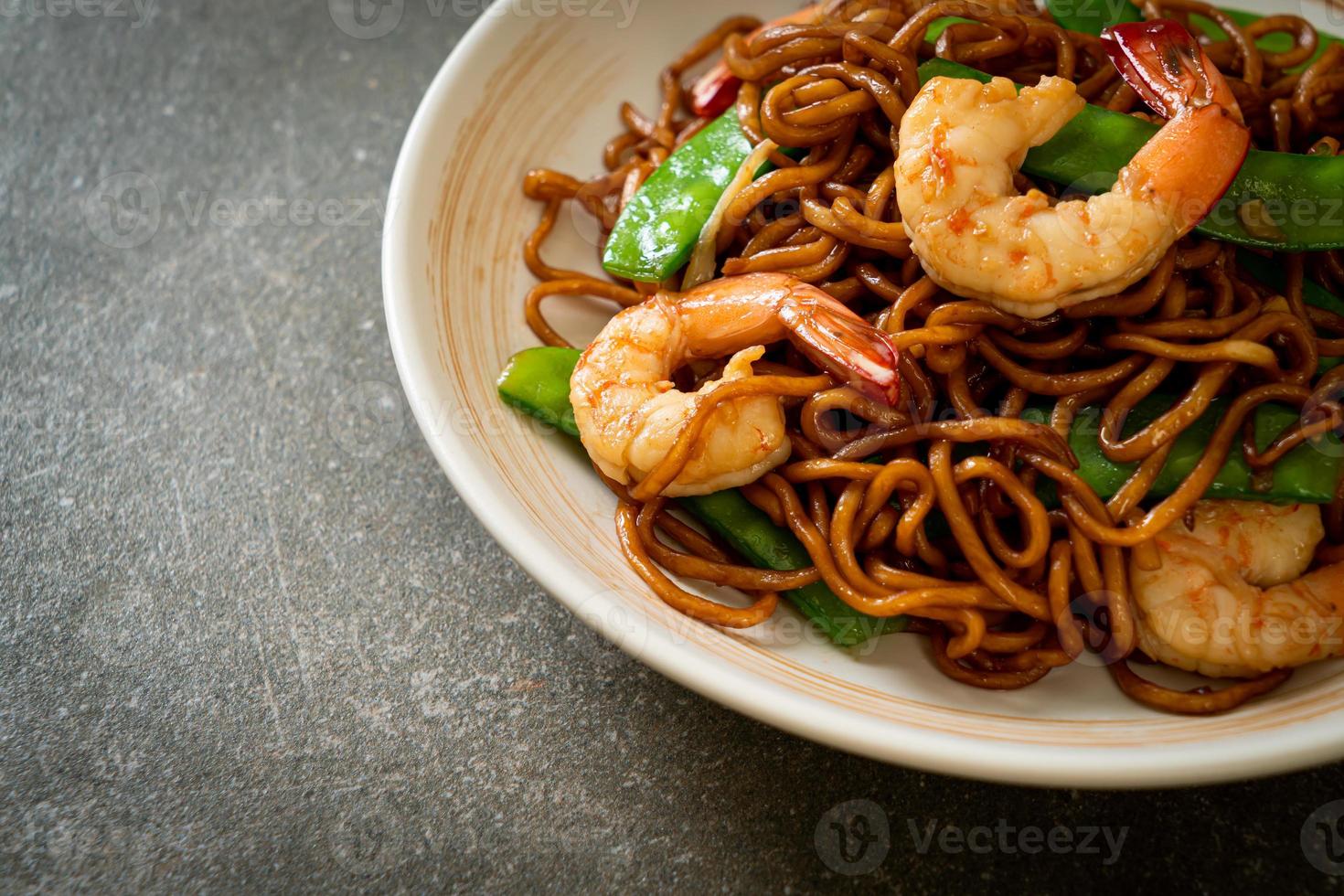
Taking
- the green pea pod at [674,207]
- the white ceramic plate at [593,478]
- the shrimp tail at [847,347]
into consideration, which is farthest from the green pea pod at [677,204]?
the shrimp tail at [847,347]

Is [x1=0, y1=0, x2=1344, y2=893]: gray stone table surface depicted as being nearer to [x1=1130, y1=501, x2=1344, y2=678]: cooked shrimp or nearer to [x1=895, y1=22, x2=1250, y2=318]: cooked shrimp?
[x1=1130, y1=501, x2=1344, y2=678]: cooked shrimp

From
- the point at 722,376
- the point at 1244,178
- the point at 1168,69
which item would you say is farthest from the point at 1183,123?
the point at 722,376

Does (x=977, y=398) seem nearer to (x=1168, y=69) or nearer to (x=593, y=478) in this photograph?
(x=1168, y=69)

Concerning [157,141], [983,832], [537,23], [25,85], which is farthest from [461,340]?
[25,85]

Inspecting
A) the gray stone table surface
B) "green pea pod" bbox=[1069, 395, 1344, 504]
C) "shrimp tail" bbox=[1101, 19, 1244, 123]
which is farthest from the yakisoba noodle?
the gray stone table surface

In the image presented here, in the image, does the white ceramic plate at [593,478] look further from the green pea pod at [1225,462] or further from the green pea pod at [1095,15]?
the green pea pod at [1095,15]
